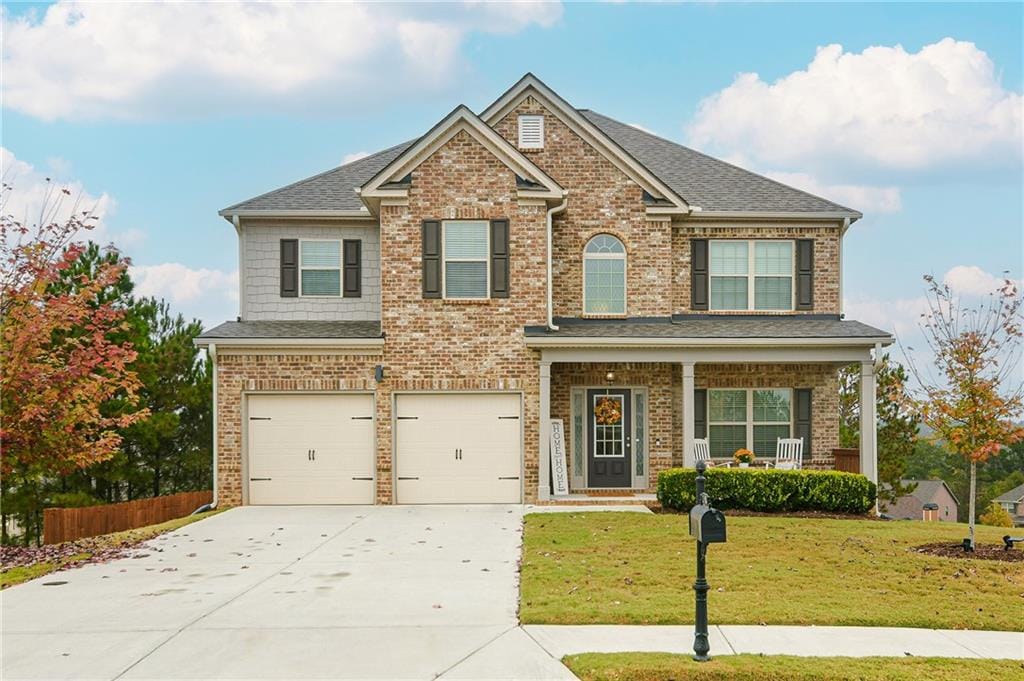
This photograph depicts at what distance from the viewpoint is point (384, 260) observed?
1900 cm

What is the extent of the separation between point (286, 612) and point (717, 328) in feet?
41.2

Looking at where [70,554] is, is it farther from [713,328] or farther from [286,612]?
[713,328]

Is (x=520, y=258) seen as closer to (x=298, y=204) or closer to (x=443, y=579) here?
(x=298, y=204)

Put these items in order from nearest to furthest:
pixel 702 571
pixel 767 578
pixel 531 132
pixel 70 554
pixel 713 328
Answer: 1. pixel 702 571
2. pixel 767 578
3. pixel 70 554
4. pixel 713 328
5. pixel 531 132

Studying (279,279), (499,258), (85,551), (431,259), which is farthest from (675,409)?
(85,551)

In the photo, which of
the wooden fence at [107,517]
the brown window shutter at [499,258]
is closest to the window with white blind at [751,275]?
the brown window shutter at [499,258]

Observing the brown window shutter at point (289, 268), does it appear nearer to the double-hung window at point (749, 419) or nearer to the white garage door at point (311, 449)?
the white garage door at point (311, 449)

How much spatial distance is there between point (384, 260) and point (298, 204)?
9.42 ft

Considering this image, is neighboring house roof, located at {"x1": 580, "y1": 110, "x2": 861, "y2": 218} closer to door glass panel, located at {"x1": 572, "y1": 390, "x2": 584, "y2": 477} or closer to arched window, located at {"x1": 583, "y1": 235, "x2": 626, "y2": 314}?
arched window, located at {"x1": 583, "y1": 235, "x2": 626, "y2": 314}

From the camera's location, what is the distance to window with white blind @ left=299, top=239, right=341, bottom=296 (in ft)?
67.5

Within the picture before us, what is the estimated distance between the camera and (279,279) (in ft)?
67.4

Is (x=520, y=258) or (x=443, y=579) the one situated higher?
(x=520, y=258)

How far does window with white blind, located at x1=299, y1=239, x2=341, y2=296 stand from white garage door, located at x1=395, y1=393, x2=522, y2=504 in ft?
10.3

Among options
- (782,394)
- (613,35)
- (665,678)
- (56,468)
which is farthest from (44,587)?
(782,394)
